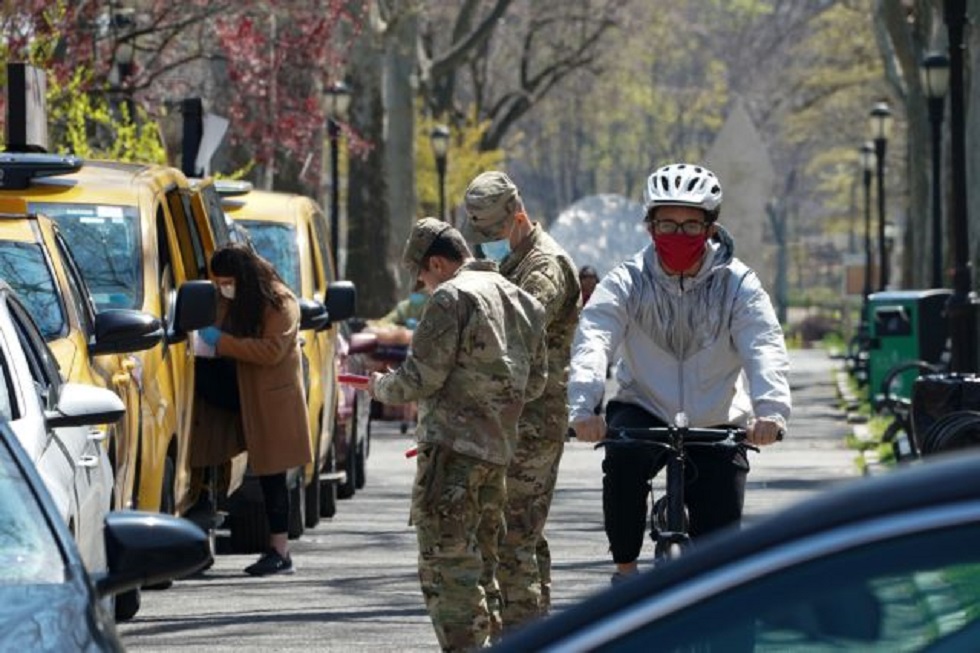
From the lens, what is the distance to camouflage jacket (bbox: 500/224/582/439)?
10.7m

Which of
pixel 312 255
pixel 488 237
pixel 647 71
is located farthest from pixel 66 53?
pixel 647 71

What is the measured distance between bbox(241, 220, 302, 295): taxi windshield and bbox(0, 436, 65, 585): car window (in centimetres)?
1156

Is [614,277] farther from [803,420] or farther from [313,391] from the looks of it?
[803,420]

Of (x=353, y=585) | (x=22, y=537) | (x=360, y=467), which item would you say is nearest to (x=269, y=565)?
(x=353, y=585)

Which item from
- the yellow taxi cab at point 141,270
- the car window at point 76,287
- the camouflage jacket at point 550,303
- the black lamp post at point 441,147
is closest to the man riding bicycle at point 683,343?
the camouflage jacket at point 550,303

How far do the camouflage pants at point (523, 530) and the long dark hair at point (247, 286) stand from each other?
3.85 metres

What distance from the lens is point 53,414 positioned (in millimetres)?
9398

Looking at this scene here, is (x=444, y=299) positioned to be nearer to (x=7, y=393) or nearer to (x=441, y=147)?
(x=7, y=393)

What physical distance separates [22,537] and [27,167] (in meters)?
7.13

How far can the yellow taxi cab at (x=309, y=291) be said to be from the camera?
16750 mm

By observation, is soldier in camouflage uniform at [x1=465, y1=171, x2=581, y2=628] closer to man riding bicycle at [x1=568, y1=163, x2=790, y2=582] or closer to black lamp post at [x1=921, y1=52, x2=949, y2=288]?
man riding bicycle at [x1=568, y1=163, x2=790, y2=582]

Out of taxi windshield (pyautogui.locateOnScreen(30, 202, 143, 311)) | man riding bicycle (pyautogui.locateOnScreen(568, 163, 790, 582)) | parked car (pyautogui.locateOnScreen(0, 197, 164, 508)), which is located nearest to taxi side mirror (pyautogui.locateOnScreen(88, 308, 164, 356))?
parked car (pyautogui.locateOnScreen(0, 197, 164, 508))

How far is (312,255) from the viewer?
18.3m

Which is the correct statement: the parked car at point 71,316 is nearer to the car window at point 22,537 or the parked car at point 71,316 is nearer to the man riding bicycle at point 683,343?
the man riding bicycle at point 683,343
